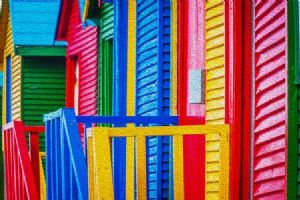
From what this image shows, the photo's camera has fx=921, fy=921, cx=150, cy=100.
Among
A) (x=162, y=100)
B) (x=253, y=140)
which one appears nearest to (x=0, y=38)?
(x=162, y=100)

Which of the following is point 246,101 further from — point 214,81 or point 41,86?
point 41,86

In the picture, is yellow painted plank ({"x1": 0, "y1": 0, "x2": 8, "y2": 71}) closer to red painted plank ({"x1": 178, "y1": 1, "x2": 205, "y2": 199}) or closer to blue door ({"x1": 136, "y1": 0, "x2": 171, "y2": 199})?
blue door ({"x1": 136, "y1": 0, "x2": 171, "y2": 199})

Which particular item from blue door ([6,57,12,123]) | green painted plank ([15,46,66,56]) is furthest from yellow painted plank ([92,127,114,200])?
blue door ([6,57,12,123])

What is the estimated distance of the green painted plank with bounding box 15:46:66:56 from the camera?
15.9m

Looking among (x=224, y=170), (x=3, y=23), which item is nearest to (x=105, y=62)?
(x=224, y=170)

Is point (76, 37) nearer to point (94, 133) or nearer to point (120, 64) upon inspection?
point (120, 64)

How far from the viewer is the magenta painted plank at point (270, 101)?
635 cm

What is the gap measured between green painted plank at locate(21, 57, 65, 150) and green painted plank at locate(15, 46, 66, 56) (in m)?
0.39

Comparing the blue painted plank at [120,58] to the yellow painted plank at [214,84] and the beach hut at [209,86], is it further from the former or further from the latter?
the yellow painted plank at [214,84]

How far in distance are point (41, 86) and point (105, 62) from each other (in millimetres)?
4318

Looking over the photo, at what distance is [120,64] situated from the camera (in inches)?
397

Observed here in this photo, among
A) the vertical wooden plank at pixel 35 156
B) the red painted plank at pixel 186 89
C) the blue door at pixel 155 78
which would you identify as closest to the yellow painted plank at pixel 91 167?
the red painted plank at pixel 186 89

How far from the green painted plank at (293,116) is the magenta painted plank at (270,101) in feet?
0.25

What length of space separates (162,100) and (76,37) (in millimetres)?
5896
